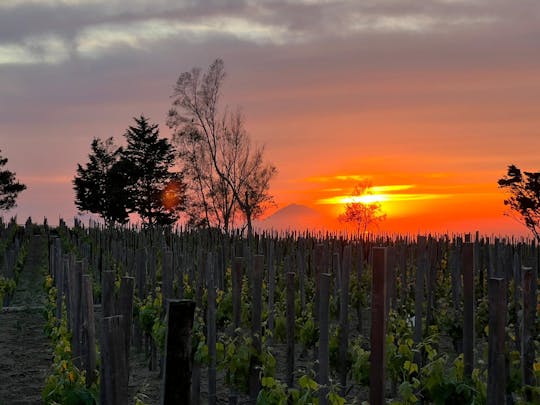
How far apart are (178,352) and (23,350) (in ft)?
39.0

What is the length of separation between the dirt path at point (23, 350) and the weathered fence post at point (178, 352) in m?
7.40

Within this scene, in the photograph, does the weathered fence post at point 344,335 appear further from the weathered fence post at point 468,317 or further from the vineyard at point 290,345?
the weathered fence post at point 468,317

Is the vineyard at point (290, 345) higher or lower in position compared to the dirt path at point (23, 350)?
higher

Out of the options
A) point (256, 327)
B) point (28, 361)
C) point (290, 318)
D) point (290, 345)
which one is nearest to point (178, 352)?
point (256, 327)

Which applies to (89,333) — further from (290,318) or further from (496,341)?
(496,341)

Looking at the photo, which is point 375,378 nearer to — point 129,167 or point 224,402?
point 224,402

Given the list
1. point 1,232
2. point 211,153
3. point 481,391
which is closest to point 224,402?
point 481,391

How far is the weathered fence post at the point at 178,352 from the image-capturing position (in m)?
3.28

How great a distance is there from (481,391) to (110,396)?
3.25 m

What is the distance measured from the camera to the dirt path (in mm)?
10523

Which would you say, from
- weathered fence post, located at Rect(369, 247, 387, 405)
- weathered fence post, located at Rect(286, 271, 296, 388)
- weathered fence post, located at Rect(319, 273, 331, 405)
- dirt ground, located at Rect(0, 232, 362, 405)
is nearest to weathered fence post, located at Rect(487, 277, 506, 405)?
weathered fence post, located at Rect(369, 247, 387, 405)

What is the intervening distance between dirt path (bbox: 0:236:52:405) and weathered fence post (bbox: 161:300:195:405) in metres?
7.40

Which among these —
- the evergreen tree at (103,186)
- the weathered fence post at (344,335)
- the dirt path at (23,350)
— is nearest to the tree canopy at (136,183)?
the evergreen tree at (103,186)

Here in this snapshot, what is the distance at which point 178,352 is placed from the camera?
10.8 feet
